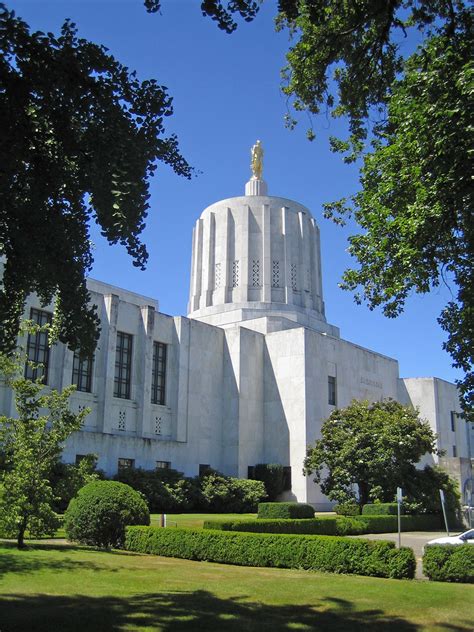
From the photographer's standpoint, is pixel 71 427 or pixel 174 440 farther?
pixel 174 440

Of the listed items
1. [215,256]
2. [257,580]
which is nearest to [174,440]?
[215,256]

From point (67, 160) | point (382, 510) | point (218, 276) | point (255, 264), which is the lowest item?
point (382, 510)

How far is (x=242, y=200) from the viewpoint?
5000 centimetres

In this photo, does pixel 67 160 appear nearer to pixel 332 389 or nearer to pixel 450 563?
pixel 450 563

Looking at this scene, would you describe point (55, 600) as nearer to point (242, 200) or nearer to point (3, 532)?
point (3, 532)

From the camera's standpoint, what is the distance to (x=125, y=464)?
1384 inches

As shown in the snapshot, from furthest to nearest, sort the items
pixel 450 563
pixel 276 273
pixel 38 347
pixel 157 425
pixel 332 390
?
pixel 276 273 → pixel 332 390 → pixel 157 425 → pixel 38 347 → pixel 450 563

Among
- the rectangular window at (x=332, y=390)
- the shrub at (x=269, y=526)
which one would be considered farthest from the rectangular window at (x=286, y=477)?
the shrub at (x=269, y=526)

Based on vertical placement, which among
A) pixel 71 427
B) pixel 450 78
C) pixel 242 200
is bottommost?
pixel 71 427

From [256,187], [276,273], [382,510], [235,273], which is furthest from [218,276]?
[382,510]

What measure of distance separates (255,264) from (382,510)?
23.8 metres

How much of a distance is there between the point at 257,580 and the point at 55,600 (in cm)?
412

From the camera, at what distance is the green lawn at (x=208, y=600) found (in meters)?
8.58

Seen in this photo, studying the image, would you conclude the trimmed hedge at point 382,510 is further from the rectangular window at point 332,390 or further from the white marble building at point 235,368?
the rectangular window at point 332,390
